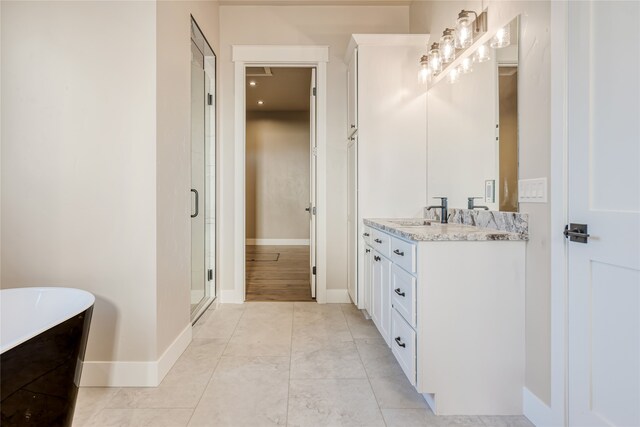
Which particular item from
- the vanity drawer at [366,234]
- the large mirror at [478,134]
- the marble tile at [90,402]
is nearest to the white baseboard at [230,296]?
the vanity drawer at [366,234]

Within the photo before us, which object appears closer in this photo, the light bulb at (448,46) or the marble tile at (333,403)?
the marble tile at (333,403)

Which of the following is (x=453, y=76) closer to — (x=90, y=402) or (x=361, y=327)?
(x=361, y=327)

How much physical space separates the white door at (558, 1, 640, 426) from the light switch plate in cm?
12

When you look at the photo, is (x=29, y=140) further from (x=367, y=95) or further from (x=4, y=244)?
(x=367, y=95)

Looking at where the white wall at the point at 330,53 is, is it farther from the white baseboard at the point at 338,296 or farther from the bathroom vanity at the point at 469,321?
the bathroom vanity at the point at 469,321

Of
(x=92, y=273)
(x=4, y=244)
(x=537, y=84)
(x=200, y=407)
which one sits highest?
(x=537, y=84)

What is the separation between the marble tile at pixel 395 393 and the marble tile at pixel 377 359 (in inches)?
2.1

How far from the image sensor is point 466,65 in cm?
218

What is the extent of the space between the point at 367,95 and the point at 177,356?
2.36 m

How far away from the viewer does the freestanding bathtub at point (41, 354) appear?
1.12m

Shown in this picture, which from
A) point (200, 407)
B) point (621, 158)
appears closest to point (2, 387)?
point (200, 407)

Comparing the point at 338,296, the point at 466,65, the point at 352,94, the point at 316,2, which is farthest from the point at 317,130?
the point at 338,296

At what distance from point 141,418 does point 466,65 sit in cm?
264

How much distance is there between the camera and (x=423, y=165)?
111 inches
